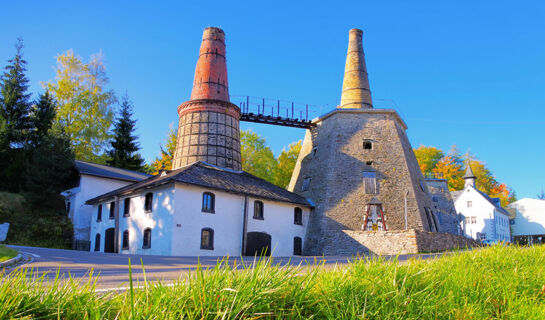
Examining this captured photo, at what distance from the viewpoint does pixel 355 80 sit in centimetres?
3397

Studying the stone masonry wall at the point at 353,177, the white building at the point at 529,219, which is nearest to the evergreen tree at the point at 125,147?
the stone masonry wall at the point at 353,177

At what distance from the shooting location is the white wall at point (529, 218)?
6078 centimetres

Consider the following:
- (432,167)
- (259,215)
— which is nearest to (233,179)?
(259,215)

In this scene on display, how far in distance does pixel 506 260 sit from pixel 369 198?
20786 millimetres

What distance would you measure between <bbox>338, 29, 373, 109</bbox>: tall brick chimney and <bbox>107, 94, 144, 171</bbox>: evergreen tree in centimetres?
2177

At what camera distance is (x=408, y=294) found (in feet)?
16.8

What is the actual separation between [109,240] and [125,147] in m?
18.1

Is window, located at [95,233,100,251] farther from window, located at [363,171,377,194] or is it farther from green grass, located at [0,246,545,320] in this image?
green grass, located at [0,246,545,320]

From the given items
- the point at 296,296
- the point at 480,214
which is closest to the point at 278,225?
the point at 296,296

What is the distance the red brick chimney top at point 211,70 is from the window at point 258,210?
900 centimetres

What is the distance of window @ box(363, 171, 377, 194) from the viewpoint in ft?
94.8

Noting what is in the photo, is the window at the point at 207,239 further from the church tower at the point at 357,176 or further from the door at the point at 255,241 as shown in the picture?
the church tower at the point at 357,176

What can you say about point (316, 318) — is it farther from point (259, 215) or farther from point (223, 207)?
point (259, 215)

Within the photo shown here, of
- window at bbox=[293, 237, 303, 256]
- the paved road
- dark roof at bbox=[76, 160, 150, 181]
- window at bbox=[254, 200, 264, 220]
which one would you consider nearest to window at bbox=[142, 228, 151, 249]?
window at bbox=[254, 200, 264, 220]
